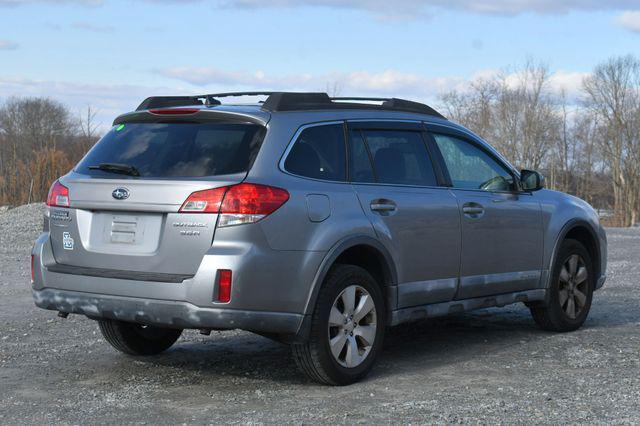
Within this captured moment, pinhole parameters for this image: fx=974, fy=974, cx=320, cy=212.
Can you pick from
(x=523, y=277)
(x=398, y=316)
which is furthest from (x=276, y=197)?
(x=523, y=277)

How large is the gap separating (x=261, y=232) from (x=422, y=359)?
2147 millimetres

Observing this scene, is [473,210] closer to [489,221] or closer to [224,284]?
[489,221]

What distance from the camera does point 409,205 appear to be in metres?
6.62

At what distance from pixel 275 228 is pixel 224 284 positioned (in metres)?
0.44

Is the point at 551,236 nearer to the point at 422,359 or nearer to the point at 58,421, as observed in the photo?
the point at 422,359

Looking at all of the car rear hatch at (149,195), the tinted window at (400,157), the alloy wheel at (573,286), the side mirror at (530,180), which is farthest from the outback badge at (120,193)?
the alloy wheel at (573,286)

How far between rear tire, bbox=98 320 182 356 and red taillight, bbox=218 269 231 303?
1756mm

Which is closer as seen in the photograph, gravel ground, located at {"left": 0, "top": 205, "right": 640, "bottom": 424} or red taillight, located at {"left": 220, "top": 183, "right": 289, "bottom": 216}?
gravel ground, located at {"left": 0, "top": 205, "right": 640, "bottom": 424}

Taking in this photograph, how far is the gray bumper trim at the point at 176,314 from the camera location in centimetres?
551

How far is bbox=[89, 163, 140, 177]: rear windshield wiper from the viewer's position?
5.92 m

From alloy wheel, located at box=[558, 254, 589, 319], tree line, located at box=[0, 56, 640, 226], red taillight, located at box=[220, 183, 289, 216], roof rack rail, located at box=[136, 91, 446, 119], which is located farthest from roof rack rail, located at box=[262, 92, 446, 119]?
tree line, located at box=[0, 56, 640, 226]

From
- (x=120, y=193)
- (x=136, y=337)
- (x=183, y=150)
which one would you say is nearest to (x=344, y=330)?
(x=183, y=150)

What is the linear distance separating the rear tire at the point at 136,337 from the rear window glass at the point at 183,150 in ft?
4.34

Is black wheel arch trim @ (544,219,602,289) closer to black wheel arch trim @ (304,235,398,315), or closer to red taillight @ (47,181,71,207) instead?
black wheel arch trim @ (304,235,398,315)
